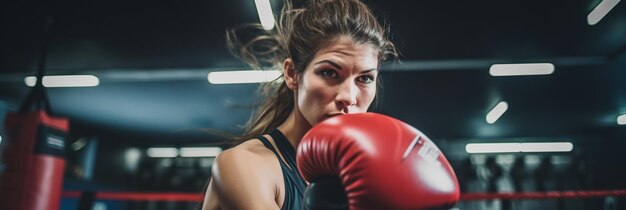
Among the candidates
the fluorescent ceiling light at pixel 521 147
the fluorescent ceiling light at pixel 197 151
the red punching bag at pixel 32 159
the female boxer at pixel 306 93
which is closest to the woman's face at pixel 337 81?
the female boxer at pixel 306 93

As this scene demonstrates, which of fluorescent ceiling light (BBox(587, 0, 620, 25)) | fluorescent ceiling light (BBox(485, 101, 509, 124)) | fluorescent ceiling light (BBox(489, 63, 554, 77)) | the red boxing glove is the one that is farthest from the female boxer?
fluorescent ceiling light (BBox(485, 101, 509, 124))

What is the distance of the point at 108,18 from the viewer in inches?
136

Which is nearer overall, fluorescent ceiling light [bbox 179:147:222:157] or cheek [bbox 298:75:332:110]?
cheek [bbox 298:75:332:110]

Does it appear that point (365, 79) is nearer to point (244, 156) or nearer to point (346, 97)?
point (346, 97)

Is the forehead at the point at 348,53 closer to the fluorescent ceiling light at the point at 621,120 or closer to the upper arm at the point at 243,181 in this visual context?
the upper arm at the point at 243,181

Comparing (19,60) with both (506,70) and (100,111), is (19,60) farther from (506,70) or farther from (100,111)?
(506,70)

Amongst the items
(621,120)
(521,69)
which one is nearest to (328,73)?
(521,69)

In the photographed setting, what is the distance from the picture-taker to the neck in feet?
3.80

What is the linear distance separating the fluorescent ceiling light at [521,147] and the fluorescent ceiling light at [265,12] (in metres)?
6.07

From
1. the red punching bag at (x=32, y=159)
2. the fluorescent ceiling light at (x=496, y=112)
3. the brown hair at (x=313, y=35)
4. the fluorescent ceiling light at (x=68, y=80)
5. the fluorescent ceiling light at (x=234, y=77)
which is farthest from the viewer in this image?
the fluorescent ceiling light at (x=496, y=112)

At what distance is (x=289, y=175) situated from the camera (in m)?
1.02

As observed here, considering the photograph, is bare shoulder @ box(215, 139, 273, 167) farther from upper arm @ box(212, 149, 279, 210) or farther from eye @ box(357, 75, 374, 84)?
eye @ box(357, 75, 374, 84)

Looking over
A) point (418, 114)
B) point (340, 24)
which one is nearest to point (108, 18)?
point (340, 24)

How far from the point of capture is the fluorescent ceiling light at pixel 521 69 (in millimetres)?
4289
